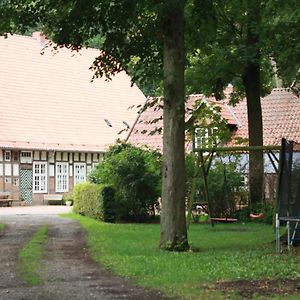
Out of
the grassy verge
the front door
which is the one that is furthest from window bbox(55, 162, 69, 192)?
the grassy verge

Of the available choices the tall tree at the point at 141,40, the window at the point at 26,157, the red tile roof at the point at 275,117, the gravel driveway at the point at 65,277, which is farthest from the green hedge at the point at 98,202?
the window at the point at 26,157

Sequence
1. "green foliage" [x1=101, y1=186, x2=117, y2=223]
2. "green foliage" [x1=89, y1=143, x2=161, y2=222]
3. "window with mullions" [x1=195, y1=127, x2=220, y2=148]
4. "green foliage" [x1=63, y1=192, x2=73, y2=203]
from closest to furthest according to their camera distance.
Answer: "green foliage" [x1=101, y1=186, x2=117, y2=223] → "green foliage" [x1=89, y1=143, x2=161, y2=222] → "window with mullions" [x1=195, y1=127, x2=220, y2=148] → "green foliage" [x1=63, y1=192, x2=73, y2=203]

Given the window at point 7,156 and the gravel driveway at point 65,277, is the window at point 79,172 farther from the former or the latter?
the gravel driveway at point 65,277

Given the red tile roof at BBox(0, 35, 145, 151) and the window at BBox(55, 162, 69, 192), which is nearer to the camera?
the red tile roof at BBox(0, 35, 145, 151)

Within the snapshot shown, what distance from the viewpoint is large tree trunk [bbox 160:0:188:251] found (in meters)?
16.1

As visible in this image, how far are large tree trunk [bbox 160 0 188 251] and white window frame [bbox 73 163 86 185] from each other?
32724 millimetres

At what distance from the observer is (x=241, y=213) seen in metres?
28.1

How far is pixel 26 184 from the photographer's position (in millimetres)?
46000

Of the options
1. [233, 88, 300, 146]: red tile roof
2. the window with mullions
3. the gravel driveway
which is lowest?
the gravel driveway

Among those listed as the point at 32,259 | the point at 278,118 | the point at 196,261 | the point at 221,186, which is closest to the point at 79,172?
the point at 278,118

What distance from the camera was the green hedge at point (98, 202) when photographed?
28.4 m

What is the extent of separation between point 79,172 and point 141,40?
3071 centimetres

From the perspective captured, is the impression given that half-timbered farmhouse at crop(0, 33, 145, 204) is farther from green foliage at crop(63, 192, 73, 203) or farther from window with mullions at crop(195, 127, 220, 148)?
window with mullions at crop(195, 127, 220, 148)

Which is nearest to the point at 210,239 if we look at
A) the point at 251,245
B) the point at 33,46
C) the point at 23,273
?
the point at 251,245
